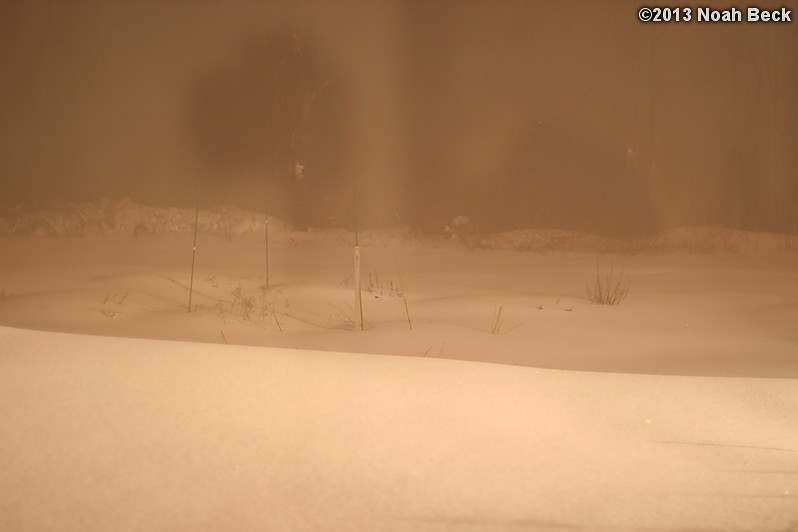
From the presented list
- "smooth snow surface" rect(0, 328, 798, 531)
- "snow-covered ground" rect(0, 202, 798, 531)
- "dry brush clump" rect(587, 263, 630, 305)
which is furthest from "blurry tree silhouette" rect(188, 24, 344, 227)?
"smooth snow surface" rect(0, 328, 798, 531)

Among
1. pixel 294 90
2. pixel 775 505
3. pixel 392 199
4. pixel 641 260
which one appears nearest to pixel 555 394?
pixel 775 505

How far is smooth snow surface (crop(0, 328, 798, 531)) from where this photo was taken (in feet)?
6.08

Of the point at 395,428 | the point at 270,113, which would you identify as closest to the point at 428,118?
the point at 270,113

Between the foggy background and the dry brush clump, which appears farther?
the foggy background

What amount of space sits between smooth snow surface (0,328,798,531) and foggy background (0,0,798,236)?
8355 mm

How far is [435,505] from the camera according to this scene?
75.2 inches

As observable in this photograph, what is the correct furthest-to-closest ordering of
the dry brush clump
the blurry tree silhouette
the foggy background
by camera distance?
the blurry tree silhouette < the foggy background < the dry brush clump

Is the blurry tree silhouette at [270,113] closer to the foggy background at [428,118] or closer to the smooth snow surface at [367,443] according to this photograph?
the foggy background at [428,118]

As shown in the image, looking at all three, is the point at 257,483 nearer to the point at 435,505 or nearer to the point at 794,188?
the point at 435,505

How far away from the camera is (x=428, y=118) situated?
11336 millimetres

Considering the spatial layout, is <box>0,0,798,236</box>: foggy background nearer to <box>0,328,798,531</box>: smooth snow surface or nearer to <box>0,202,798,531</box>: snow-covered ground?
<box>0,202,798,531</box>: snow-covered ground

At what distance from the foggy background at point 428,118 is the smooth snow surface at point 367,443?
8.35 m

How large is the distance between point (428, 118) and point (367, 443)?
374 inches

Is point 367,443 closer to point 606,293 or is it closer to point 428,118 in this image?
point 606,293
